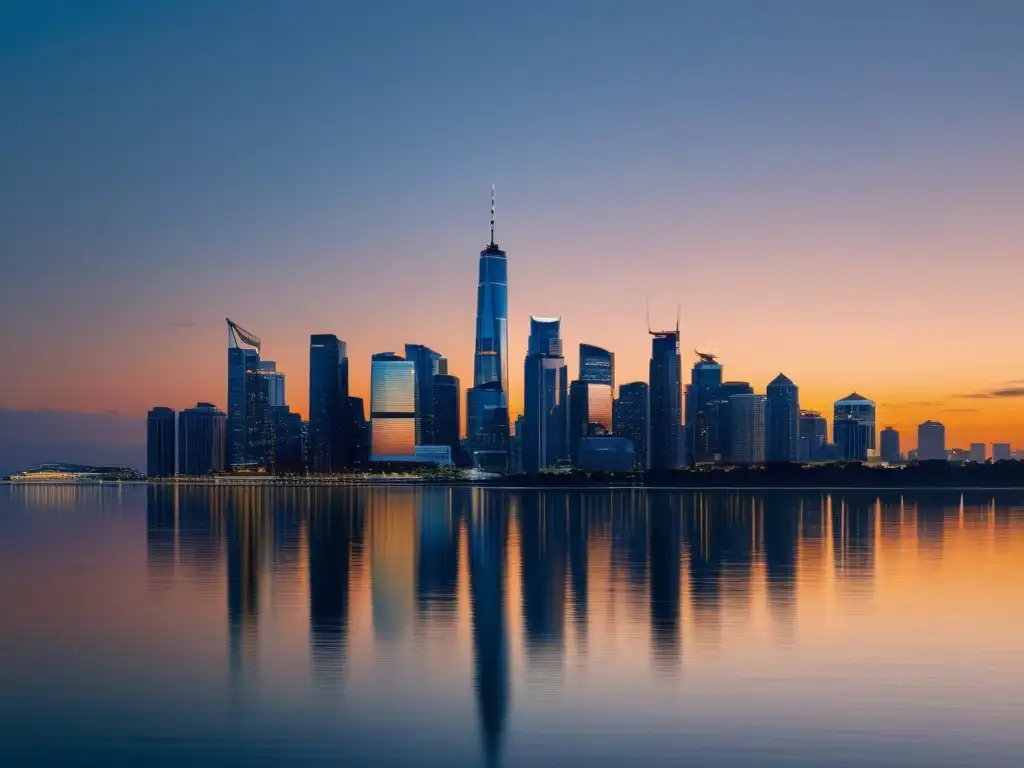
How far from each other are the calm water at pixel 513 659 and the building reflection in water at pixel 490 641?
11cm

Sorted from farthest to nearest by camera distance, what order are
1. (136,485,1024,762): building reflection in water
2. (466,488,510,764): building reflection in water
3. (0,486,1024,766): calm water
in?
(136,485,1024,762): building reflection in water → (466,488,510,764): building reflection in water → (0,486,1024,766): calm water

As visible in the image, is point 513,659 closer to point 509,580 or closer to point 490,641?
point 490,641

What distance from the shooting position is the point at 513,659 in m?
29.2

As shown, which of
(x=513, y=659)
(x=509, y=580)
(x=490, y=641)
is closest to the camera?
(x=513, y=659)

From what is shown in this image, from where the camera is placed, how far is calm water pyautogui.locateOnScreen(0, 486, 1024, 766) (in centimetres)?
2098

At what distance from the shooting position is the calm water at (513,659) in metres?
21.0

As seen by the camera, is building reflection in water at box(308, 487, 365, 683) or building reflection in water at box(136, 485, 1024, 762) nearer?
building reflection in water at box(308, 487, 365, 683)

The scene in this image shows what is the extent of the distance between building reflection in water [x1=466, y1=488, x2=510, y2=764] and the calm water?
0.11 metres

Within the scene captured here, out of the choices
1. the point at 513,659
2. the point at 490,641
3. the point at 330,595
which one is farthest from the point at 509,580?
the point at 513,659

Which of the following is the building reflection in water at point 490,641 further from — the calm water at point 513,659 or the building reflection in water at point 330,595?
the building reflection in water at point 330,595

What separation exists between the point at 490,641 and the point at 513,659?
9.17 feet

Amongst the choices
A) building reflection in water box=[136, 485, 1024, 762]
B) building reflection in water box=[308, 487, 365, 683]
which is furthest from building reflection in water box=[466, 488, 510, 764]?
building reflection in water box=[308, 487, 365, 683]

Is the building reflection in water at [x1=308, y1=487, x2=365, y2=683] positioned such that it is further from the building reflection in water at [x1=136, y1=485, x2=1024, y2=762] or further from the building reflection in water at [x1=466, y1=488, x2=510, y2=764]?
the building reflection in water at [x1=466, y1=488, x2=510, y2=764]

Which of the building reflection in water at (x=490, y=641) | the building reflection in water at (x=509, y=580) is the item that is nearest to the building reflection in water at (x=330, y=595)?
the building reflection in water at (x=509, y=580)
